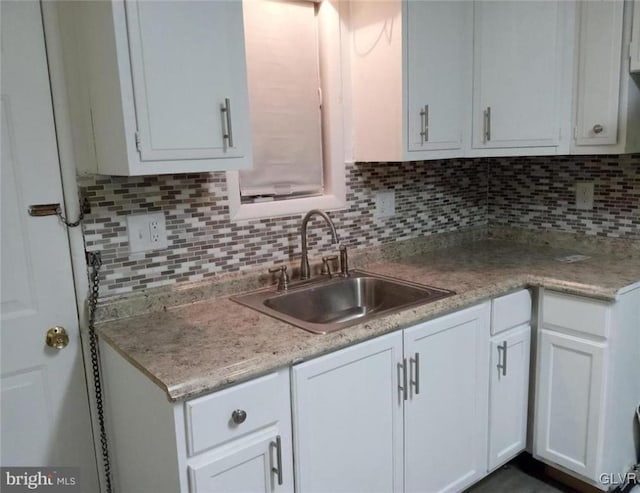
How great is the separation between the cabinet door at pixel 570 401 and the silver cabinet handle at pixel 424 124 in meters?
0.86

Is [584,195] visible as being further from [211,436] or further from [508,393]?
[211,436]

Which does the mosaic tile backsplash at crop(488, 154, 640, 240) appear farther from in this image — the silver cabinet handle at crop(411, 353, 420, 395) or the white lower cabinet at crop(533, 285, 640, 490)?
the silver cabinet handle at crop(411, 353, 420, 395)

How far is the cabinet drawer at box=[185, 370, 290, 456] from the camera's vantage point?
123 cm

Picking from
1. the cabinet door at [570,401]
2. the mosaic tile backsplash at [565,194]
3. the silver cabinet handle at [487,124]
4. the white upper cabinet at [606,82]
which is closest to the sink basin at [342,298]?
the cabinet door at [570,401]

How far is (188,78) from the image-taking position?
54.9 inches

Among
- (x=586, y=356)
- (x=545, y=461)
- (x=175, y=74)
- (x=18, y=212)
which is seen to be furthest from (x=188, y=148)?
(x=545, y=461)

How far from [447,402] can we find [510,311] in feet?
1.39

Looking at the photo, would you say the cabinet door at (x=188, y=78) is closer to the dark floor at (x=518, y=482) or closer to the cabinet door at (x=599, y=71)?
the cabinet door at (x=599, y=71)

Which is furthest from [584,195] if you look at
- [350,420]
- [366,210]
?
[350,420]

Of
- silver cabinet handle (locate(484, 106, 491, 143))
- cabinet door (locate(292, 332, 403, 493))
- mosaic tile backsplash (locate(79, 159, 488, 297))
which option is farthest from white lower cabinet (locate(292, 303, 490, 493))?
silver cabinet handle (locate(484, 106, 491, 143))

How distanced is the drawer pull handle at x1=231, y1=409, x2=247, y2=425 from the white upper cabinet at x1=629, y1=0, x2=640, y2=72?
1781 millimetres

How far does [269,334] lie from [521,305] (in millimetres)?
1041

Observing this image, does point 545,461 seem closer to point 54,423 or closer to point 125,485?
point 125,485

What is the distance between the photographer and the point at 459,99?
2.17m
